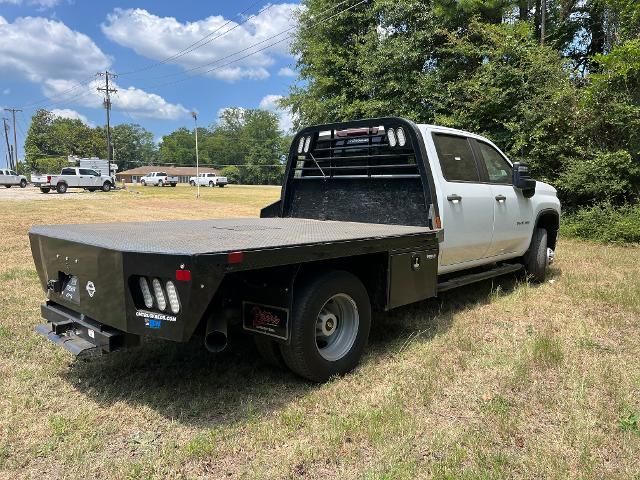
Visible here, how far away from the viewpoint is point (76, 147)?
10731cm

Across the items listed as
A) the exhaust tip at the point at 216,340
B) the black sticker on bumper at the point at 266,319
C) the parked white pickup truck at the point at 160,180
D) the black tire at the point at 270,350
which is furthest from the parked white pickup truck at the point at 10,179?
the exhaust tip at the point at 216,340

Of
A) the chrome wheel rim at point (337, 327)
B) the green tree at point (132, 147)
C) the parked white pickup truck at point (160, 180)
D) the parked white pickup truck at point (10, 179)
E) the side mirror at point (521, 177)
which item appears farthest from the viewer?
the green tree at point (132, 147)

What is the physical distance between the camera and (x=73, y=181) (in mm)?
39031

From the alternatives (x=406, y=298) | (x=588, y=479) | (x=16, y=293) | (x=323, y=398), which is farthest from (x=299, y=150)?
(x=588, y=479)

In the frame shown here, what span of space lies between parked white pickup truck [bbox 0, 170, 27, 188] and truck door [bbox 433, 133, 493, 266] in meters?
52.1

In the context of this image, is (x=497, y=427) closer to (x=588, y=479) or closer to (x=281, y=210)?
(x=588, y=479)

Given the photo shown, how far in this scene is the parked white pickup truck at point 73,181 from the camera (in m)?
36.9

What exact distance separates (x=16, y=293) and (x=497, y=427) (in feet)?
18.8

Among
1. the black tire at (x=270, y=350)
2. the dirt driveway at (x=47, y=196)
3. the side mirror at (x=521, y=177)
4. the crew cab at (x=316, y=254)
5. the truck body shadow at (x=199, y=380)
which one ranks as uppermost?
the side mirror at (x=521, y=177)

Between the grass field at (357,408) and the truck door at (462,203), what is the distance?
0.78 m

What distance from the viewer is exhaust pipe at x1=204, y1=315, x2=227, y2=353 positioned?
10.6ft

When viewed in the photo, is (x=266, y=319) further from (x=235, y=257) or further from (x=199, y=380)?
(x=199, y=380)

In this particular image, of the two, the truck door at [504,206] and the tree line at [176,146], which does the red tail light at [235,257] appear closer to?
the truck door at [504,206]

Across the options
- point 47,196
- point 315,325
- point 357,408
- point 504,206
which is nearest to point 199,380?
point 315,325
